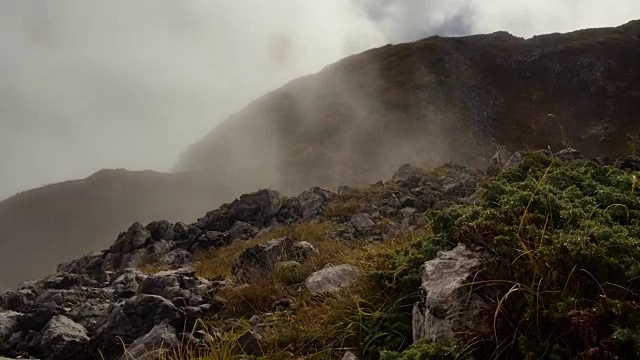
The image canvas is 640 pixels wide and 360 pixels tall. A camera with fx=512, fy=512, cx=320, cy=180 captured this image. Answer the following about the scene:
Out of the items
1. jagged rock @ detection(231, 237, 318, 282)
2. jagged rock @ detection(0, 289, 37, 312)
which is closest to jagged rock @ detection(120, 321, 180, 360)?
jagged rock @ detection(231, 237, 318, 282)

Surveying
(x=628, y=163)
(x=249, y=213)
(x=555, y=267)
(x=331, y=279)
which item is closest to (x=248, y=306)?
(x=331, y=279)

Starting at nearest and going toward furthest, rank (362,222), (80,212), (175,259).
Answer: (362,222)
(175,259)
(80,212)

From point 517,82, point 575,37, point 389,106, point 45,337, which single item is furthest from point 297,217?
point 575,37

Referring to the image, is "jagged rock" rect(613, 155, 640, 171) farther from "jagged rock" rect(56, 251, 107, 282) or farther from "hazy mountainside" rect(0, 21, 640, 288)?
"hazy mountainside" rect(0, 21, 640, 288)

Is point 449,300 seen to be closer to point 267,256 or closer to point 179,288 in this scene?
point 179,288

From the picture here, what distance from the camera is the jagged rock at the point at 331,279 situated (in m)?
7.36

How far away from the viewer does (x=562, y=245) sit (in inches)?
165

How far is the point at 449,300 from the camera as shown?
4383mm

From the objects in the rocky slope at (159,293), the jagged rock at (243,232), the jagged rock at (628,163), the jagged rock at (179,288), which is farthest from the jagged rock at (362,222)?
the jagged rock at (628,163)

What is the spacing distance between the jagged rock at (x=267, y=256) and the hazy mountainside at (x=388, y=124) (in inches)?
1658

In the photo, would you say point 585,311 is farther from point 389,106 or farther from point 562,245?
point 389,106

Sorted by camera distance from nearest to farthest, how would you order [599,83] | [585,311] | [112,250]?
1. [585,311]
2. [112,250]
3. [599,83]

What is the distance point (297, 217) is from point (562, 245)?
20081 mm

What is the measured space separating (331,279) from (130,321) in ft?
9.99
